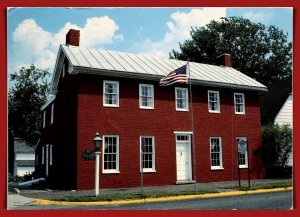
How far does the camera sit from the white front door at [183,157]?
19.4m

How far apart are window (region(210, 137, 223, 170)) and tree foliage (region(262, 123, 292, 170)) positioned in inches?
131


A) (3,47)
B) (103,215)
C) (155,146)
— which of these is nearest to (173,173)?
(155,146)

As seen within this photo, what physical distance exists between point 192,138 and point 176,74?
5.14m

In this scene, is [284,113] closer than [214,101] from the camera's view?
No

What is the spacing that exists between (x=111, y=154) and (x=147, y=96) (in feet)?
11.7

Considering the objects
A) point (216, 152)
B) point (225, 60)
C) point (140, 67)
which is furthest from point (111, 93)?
point (225, 60)

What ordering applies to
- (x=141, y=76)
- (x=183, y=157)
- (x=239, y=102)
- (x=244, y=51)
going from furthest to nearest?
(x=244, y=51), (x=239, y=102), (x=183, y=157), (x=141, y=76)

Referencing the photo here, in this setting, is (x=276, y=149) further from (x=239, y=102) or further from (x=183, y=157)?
(x=183, y=157)

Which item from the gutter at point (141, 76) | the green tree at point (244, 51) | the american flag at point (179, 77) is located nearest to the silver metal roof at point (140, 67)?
the gutter at point (141, 76)

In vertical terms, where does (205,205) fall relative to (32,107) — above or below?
below

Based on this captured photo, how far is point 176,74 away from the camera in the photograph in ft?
51.8

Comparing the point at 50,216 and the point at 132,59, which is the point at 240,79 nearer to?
the point at 132,59

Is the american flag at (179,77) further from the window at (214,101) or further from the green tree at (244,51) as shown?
the green tree at (244,51)

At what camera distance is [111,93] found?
58.9 feet
